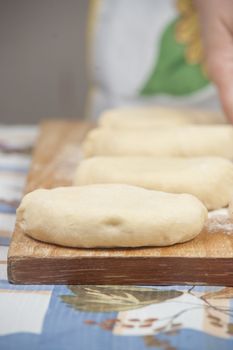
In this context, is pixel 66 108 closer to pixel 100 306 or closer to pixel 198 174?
pixel 198 174

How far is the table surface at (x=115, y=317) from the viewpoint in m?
0.83

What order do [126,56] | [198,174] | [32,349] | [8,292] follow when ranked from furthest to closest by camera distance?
[126,56] → [198,174] → [8,292] → [32,349]

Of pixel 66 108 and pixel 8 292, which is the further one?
pixel 66 108

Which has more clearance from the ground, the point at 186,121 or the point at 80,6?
the point at 80,6

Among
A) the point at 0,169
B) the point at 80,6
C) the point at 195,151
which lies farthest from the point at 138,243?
the point at 80,6

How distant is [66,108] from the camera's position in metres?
2.52

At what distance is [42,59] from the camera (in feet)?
8.01

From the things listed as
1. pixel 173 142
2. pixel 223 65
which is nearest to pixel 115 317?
pixel 173 142

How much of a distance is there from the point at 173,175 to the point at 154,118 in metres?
0.45

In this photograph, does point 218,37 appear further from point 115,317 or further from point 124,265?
point 115,317

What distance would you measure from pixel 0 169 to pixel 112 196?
568 millimetres

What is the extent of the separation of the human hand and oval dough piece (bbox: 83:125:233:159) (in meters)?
0.11

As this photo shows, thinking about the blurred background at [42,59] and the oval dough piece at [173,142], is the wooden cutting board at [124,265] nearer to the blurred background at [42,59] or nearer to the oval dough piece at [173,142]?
the oval dough piece at [173,142]

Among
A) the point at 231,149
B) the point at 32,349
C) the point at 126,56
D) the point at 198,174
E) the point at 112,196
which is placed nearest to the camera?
the point at 32,349
